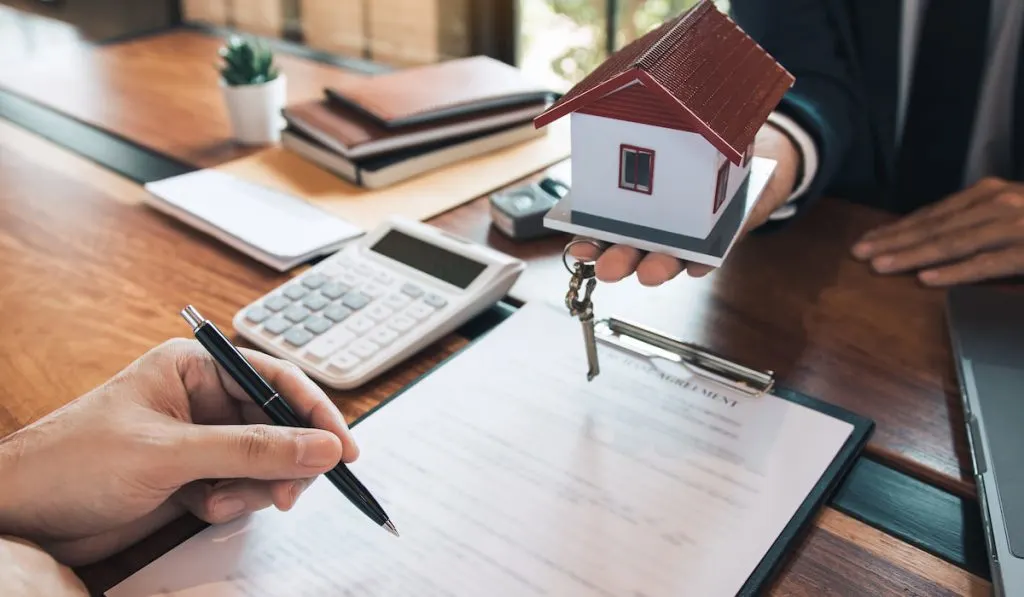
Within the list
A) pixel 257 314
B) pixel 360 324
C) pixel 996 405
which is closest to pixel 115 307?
pixel 257 314

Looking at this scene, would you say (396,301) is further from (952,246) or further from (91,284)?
(952,246)

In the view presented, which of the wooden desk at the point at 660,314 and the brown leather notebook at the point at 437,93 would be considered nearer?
the wooden desk at the point at 660,314

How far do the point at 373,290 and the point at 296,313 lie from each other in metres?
0.08

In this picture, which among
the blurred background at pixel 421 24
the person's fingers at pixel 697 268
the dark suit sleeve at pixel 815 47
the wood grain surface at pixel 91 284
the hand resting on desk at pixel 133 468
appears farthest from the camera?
the blurred background at pixel 421 24

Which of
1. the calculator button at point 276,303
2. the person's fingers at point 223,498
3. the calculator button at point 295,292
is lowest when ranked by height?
the person's fingers at point 223,498

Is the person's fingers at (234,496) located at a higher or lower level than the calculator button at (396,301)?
lower

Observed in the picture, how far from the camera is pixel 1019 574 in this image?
543mm

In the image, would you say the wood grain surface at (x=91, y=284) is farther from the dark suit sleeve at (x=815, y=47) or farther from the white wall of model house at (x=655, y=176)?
the dark suit sleeve at (x=815, y=47)

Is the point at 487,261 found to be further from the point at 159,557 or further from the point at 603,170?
the point at 159,557

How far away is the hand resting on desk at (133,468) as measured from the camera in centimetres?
56

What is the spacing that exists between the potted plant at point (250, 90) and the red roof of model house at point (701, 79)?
71 cm

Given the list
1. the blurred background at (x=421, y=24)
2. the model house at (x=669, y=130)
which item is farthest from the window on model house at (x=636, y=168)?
the blurred background at (x=421, y=24)

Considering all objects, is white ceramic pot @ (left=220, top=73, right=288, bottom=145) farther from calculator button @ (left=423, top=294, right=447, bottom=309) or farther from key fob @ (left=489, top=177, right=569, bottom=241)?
calculator button @ (left=423, top=294, right=447, bottom=309)

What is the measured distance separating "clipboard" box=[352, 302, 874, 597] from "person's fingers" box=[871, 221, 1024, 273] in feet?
0.86
